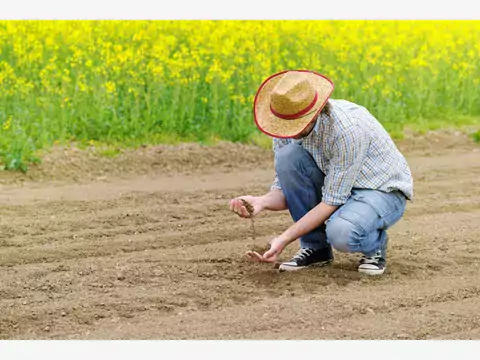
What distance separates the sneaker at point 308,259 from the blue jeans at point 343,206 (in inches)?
3.7

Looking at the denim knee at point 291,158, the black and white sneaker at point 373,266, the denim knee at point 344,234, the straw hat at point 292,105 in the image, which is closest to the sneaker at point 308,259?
the black and white sneaker at point 373,266

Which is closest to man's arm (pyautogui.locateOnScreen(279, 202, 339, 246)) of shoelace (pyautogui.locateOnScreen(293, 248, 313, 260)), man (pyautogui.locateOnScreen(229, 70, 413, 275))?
man (pyautogui.locateOnScreen(229, 70, 413, 275))

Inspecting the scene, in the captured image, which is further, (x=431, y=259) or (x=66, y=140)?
(x=66, y=140)

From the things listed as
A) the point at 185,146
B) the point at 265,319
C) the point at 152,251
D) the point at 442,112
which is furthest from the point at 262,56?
the point at 265,319

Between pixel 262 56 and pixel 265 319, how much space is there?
1.87m

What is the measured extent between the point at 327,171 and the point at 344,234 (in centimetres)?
26

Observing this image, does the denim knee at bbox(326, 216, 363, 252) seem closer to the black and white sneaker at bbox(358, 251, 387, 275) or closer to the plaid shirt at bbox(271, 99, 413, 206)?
the plaid shirt at bbox(271, 99, 413, 206)

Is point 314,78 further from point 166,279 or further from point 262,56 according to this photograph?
point 262,56

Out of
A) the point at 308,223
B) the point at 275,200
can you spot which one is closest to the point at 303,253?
the point at 275,200

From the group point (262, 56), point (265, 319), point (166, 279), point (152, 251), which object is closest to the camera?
point (265, 319)

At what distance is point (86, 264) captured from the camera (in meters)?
4.27

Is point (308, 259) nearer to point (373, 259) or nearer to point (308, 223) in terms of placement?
point (373, 259)

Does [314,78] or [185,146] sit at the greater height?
[314,78]

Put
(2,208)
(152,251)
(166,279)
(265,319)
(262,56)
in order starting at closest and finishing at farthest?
(265,319) → (166,279) → (152,251) → (2,208) → (262,56)
